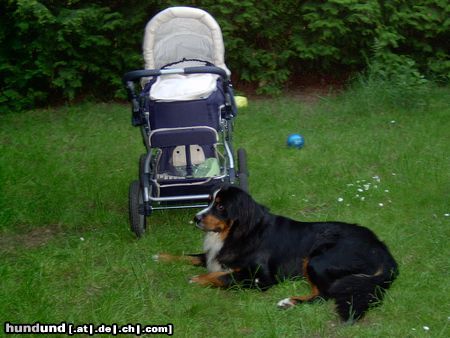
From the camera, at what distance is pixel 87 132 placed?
7426 millimetres

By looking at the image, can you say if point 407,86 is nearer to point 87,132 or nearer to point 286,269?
point 87,132

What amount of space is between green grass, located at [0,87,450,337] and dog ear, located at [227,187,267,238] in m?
0.38

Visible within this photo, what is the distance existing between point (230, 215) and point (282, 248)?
38 centimetres

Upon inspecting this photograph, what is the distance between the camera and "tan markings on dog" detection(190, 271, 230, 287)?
3906 millimetres

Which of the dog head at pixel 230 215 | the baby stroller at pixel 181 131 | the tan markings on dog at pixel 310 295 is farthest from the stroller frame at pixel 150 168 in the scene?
the tan markings on dog at pixel 310 295

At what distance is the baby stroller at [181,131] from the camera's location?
448cm

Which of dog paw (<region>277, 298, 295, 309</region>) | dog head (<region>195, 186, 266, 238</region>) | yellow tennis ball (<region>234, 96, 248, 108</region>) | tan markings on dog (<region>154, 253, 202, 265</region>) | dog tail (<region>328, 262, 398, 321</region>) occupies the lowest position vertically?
yellow tennis ball (<region>234, 96, 248, 108</region>)

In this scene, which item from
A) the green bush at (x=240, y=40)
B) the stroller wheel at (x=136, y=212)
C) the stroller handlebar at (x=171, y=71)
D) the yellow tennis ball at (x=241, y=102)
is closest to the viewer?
the stroller handlebar at (x=171, y=71)

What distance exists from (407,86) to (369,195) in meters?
2.83

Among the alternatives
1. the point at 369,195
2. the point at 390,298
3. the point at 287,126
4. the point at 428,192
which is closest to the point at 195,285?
the point at 390,298

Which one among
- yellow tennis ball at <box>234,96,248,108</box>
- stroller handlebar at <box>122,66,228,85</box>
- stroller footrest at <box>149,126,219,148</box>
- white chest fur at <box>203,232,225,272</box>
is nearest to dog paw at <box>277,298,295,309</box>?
white chest fur at <box>203,232,225,272</box>

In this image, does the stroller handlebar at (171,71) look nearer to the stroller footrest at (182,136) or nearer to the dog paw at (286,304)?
the stroller footrest at (182,136)

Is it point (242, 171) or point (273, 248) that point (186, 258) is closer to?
point (273, 248)

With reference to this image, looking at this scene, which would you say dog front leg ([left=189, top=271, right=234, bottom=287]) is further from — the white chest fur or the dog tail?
the dog tail
